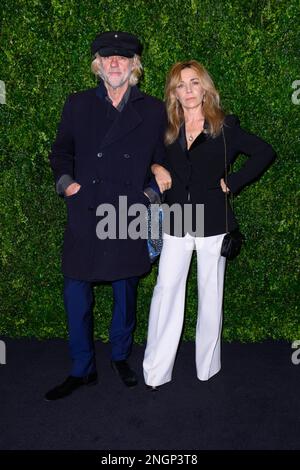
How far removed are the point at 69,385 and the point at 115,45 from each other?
215cm

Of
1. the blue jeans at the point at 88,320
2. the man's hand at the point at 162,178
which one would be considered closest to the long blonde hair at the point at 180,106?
the man's hand at the point at 162,178

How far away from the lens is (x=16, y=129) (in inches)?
168

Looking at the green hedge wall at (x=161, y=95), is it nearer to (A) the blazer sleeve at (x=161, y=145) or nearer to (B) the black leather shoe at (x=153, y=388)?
(A) the blazer sleeve at (x=161, y=145)

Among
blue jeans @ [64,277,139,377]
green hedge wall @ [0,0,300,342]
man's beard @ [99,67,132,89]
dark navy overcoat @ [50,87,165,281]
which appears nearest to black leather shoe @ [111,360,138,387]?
blue jeans @ [64,277,139,377]

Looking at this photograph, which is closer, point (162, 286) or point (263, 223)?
point (162, 286)

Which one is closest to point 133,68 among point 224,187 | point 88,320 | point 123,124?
point 123,124

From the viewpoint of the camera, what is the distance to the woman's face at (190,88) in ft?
11.4

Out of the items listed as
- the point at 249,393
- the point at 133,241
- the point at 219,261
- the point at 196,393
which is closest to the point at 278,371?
the point at 249,393

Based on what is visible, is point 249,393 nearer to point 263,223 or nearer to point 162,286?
point 162,286

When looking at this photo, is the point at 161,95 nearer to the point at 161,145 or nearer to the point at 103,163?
the point at 161,145

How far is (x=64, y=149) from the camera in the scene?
12.1 ft

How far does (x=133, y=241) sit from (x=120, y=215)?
0.19 meters

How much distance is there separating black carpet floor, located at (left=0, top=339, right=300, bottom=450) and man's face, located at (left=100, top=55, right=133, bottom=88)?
1975 millimetres

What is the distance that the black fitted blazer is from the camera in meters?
3.54
